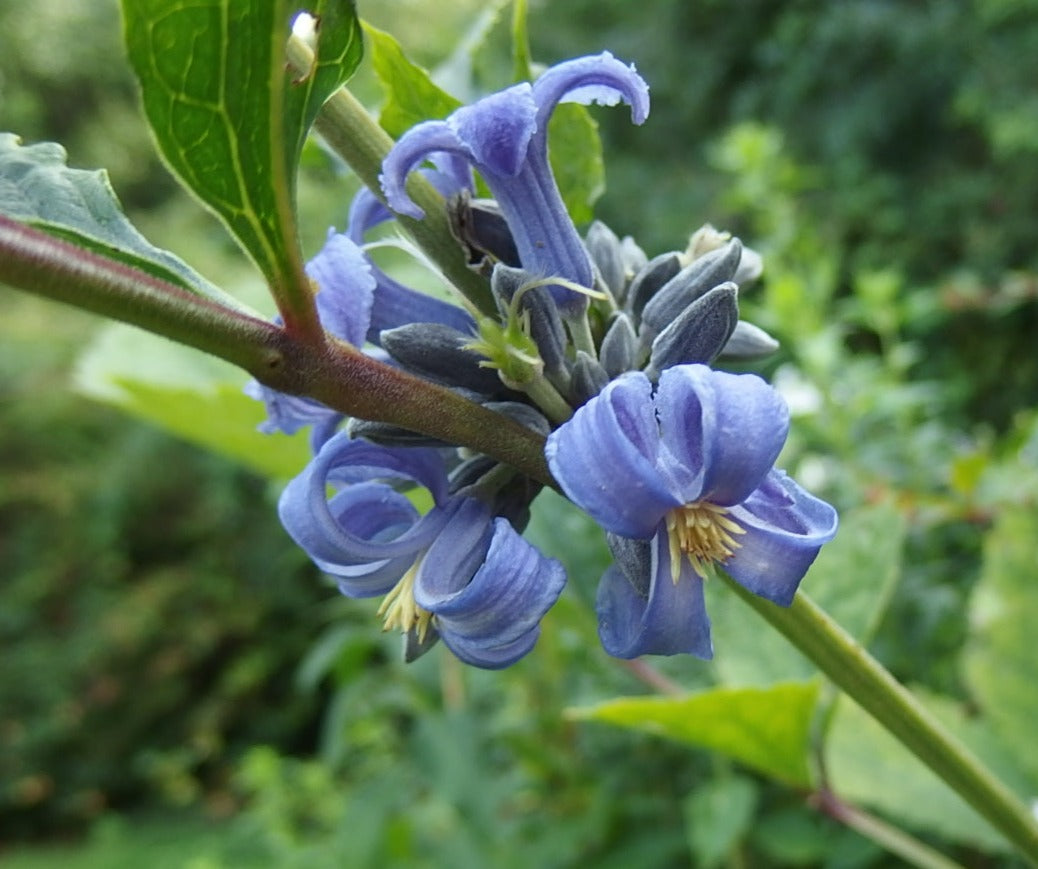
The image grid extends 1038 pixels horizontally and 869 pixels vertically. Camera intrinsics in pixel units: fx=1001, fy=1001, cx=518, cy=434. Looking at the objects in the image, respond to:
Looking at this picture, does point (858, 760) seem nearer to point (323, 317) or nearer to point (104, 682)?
point (323, 317)

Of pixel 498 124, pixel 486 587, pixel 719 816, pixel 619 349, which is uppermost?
pixel 498 124

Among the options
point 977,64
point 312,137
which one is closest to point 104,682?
point 977,64

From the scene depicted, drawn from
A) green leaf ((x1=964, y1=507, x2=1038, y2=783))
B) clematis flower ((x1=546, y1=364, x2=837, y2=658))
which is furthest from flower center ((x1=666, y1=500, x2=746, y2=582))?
green leaf ((x1=964, y1=507, x2=1038, y2=783))

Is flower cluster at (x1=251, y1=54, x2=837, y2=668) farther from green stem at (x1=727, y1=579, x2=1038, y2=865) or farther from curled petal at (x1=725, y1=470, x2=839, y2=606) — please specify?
green stem at (x1=727, y1=579, x2=1038, y2=865)

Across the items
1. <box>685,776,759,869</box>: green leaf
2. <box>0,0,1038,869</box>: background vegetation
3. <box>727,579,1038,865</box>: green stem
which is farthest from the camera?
<box>0,0,1038,869</box>: background vegetation

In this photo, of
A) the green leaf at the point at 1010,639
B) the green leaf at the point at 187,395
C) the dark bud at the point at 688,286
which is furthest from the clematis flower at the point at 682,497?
the green leaf at the point at 1010,639

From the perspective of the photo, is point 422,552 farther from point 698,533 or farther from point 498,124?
point 498,124

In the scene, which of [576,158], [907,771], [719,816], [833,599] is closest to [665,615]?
[576,158]
